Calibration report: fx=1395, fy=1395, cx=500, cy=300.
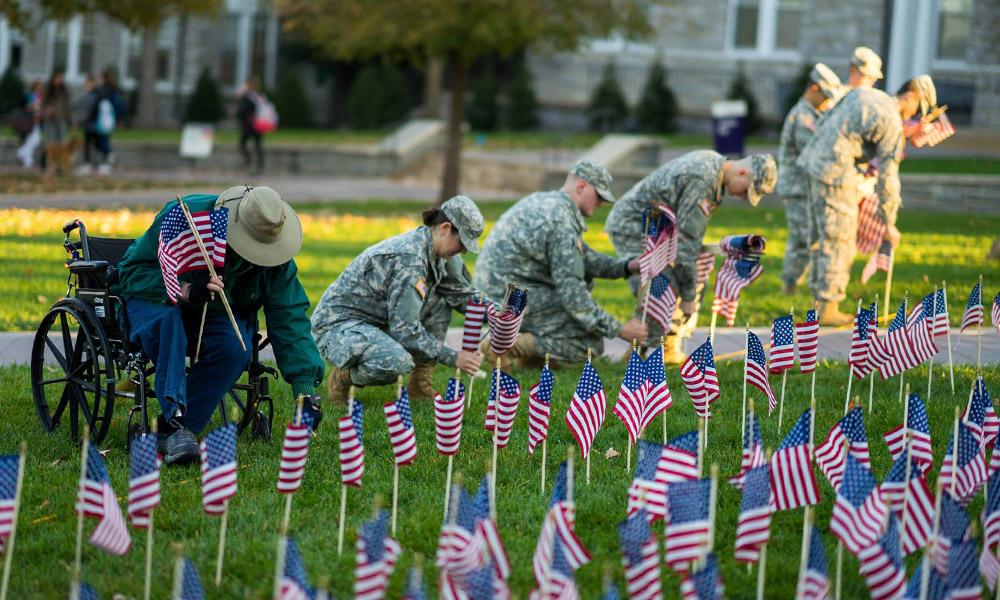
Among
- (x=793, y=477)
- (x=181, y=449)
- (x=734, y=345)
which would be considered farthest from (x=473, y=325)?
(x=734, y=345)

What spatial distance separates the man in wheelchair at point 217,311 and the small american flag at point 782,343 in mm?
2572

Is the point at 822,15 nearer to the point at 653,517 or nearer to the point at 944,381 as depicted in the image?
the point at 944,381

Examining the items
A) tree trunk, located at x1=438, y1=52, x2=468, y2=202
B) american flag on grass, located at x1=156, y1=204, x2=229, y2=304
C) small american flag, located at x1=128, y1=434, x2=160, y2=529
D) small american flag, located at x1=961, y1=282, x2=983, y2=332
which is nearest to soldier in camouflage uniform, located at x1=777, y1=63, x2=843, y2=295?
small american flag, located at x1=961, y1=282, x2=983, y2=332

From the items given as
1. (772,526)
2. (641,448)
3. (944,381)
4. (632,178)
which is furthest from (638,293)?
(632,178)

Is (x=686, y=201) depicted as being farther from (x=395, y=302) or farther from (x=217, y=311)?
(x=217, y=311)

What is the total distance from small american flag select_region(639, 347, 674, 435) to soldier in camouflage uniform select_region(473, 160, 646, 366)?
1.50 m

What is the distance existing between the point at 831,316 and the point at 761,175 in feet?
8.66

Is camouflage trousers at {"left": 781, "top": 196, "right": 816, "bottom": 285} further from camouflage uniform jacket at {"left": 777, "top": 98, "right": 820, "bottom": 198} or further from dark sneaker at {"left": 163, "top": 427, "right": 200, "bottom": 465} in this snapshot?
dark sneaker at {"left": 163, "top": 427, "right": 200, "bottom": 465}

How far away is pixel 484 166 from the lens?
2709 cm

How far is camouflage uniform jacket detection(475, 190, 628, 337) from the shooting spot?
28.7 feet

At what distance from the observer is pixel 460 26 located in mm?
20141

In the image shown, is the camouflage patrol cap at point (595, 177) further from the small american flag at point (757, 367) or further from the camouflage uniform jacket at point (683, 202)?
the small american flag at point (757, 367)

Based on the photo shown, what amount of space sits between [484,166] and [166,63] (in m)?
16.0

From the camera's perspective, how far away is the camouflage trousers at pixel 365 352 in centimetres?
765
